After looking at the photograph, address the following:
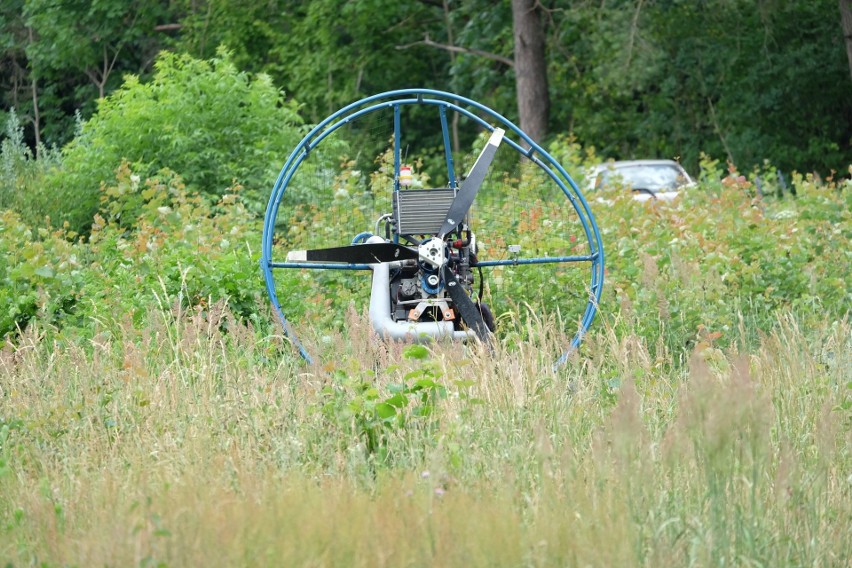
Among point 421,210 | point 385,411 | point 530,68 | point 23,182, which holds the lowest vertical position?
point 385,411

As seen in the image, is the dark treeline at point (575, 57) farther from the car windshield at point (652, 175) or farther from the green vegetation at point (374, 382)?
the green vegetation at point (374, 382)

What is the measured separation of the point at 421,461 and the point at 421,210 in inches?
106

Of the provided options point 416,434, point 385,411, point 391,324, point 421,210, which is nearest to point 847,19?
point 421,210

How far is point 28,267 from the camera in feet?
24.9

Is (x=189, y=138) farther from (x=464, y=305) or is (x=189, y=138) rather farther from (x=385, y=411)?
(x=385, y=411)

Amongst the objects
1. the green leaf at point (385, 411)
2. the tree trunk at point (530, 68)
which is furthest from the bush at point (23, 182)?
the tree trunk at point (530, 68)

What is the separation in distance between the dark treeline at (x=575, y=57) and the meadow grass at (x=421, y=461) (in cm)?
1609

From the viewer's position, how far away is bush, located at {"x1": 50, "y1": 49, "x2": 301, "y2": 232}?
480 inches

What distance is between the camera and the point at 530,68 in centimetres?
2169

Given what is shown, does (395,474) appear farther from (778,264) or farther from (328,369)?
(778,264)

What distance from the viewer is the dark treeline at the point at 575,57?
72.3 ft

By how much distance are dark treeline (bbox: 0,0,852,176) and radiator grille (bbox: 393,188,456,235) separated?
47.0ft

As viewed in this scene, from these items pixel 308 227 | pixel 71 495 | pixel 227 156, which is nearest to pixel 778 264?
pixel 308 227

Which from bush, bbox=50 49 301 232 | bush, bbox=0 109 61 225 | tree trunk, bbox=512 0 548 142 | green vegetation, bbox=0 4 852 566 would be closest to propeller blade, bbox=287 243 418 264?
green vegetation, bbox=0 4 852 566
